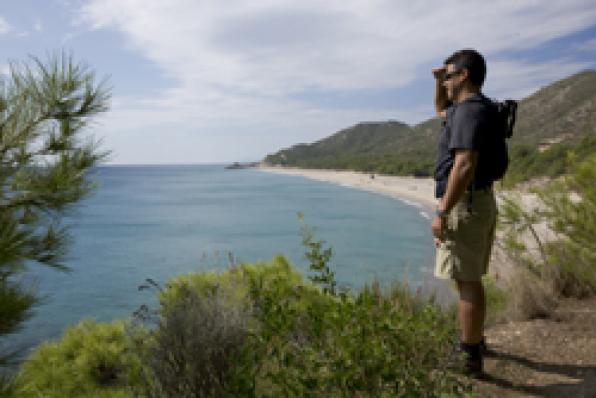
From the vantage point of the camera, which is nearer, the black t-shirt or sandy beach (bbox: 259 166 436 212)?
the black t-shirt

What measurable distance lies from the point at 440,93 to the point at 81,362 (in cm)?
398

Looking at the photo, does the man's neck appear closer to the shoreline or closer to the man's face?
the man's face

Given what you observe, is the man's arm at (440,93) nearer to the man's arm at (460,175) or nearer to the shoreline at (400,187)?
the man's arm at (460,175)

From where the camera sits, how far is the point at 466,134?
2.53 metres

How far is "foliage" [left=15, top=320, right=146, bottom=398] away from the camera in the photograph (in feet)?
13.8

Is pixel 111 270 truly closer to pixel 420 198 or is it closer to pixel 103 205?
pixel 420 198

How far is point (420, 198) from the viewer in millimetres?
47125

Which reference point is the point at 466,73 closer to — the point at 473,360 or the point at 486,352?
the point at 473,360

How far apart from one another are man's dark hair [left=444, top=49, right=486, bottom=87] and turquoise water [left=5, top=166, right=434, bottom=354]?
2.37 metres

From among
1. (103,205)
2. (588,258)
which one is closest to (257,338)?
(588,258)

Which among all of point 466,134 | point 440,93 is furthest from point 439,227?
point 440,93

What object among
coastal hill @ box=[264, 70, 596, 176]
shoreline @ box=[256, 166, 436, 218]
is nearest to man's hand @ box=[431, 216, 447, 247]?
coastal hill @ box=[264, 70, 596, 176]

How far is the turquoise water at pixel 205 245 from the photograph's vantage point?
16.9m

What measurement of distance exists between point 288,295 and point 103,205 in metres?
62.2
